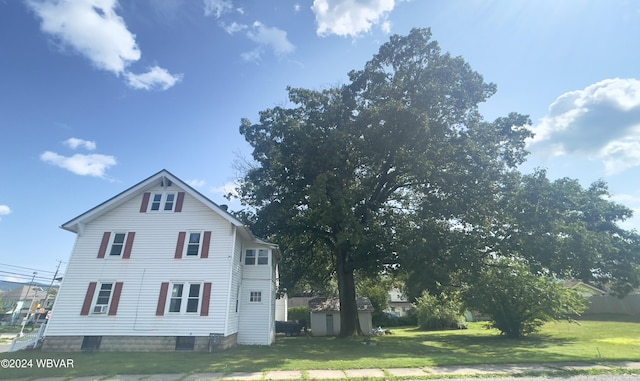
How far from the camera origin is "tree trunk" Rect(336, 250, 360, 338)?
2478 centimetres

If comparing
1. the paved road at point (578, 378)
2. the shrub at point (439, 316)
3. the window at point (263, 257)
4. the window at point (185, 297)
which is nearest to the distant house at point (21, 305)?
the window at point (185, 297)

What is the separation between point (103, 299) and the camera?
18.1 m

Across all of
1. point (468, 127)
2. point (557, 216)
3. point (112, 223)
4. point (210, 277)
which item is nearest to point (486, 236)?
point (557, 216)

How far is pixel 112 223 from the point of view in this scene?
19.8 meters

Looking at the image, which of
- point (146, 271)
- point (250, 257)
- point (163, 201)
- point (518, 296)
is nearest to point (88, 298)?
point (146, 271)

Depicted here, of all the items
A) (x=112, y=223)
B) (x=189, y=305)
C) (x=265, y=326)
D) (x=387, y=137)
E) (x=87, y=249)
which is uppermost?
(x=387, y=137)

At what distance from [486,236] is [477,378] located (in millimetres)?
13377

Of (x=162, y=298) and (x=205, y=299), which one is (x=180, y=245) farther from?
(x=205, y=299)

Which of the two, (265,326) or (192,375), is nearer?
(192,375)

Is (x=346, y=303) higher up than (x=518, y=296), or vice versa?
(x=346, y=303)

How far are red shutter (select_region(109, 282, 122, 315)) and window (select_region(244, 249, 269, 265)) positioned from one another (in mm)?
7737

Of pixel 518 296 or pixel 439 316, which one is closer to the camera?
pixel 518 296

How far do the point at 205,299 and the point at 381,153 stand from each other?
14.5 metres

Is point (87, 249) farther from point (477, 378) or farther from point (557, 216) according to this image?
point (557, 216)
